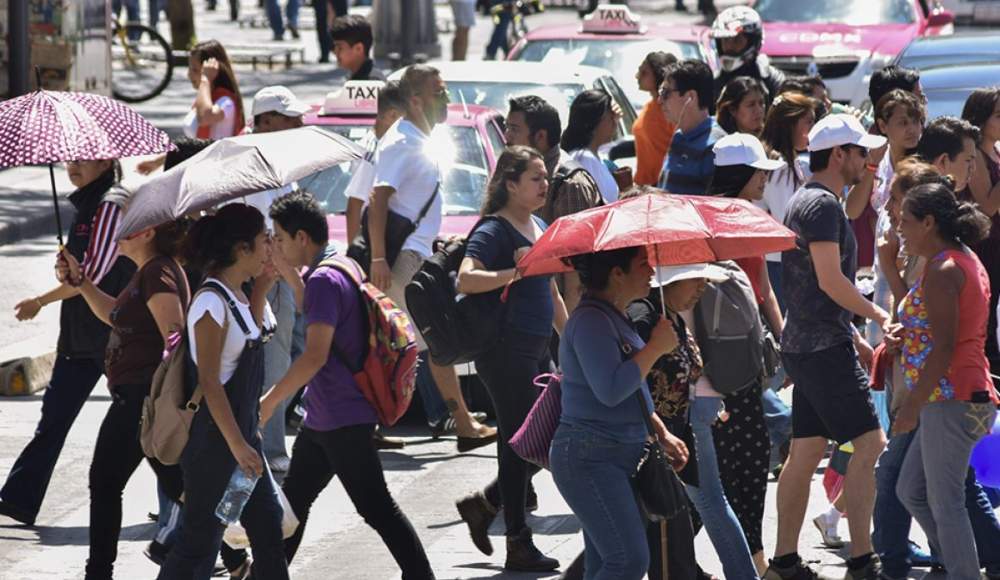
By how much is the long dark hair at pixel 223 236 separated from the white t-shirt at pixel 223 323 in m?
0.08

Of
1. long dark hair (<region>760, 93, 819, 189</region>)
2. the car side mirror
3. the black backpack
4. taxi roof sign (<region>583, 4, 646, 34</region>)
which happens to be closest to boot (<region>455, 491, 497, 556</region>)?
the black backpack

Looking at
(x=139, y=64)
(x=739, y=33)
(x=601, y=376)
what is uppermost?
(x=739, y=33)

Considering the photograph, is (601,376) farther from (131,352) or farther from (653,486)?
(131,352)

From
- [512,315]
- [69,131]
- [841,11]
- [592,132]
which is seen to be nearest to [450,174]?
[592,132]

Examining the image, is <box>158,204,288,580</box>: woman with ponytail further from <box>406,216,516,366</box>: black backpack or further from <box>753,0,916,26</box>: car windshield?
<box>753,0,916,26</box>: car windshield

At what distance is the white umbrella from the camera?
22.4 feet

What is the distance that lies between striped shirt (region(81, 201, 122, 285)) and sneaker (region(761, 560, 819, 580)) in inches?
116

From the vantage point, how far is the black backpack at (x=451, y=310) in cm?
809

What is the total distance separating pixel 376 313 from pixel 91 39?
13442 millimetres

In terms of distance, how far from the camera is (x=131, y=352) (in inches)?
291

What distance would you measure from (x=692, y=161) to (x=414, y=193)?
1.65 metres

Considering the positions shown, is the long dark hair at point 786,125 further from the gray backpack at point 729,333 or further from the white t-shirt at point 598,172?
the gray backpack at point 729,333

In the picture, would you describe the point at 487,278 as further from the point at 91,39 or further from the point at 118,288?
the point at 91,39

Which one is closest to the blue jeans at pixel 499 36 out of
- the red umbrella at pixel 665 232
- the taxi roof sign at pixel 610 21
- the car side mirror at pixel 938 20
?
the car side mirror at pixel 938 20
